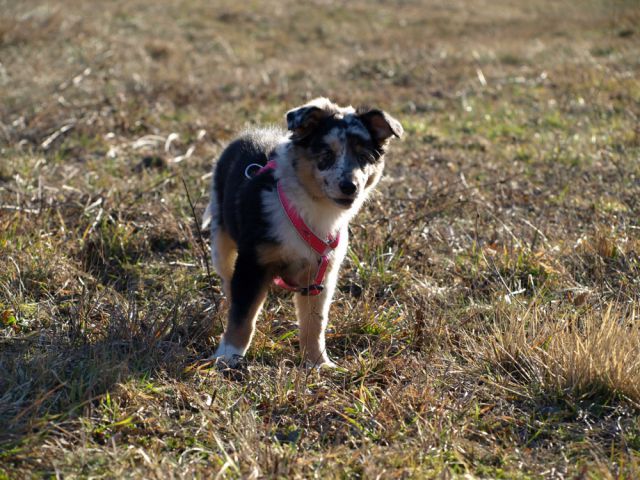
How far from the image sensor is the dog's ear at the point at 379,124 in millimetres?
4312

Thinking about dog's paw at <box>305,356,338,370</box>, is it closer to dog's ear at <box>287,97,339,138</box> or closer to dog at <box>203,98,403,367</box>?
dog at <box>203,98,403,367</box>

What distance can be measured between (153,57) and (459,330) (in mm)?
Result: 10448

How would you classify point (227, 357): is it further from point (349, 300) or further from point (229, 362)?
point (349, 300)

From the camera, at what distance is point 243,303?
13.7 feet

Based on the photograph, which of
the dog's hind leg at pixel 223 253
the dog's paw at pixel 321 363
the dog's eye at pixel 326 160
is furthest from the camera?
the dog's hind leg at pixel 223 253

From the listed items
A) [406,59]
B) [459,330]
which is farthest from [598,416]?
[406,59]

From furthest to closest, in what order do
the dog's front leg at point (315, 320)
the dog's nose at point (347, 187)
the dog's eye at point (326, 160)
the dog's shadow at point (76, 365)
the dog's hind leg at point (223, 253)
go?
the dog's hind leg at point (223, 253) → the dog's front leg at point (315, 320) → the dog's eye at point (326, 160) → the dog's nose at point (347, 187) → the dog's shadow at point (76, 365)

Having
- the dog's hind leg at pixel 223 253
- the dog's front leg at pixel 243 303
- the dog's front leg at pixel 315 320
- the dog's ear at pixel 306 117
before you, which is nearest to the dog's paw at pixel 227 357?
the dog's front leg at pixel 243 303

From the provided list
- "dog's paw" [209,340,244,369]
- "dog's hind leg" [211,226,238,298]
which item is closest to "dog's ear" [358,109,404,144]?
"dog's hind leg" [211,226,238,298]

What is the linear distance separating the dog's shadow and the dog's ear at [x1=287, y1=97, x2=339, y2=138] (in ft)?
4.40

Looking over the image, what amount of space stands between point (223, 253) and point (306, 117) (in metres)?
1.39

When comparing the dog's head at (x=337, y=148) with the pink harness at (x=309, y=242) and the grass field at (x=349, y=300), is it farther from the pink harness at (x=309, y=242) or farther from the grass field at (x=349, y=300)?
the grass field at (x=349, y=300)

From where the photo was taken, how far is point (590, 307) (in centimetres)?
474

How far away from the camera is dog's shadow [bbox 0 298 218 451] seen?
3.38 meters
